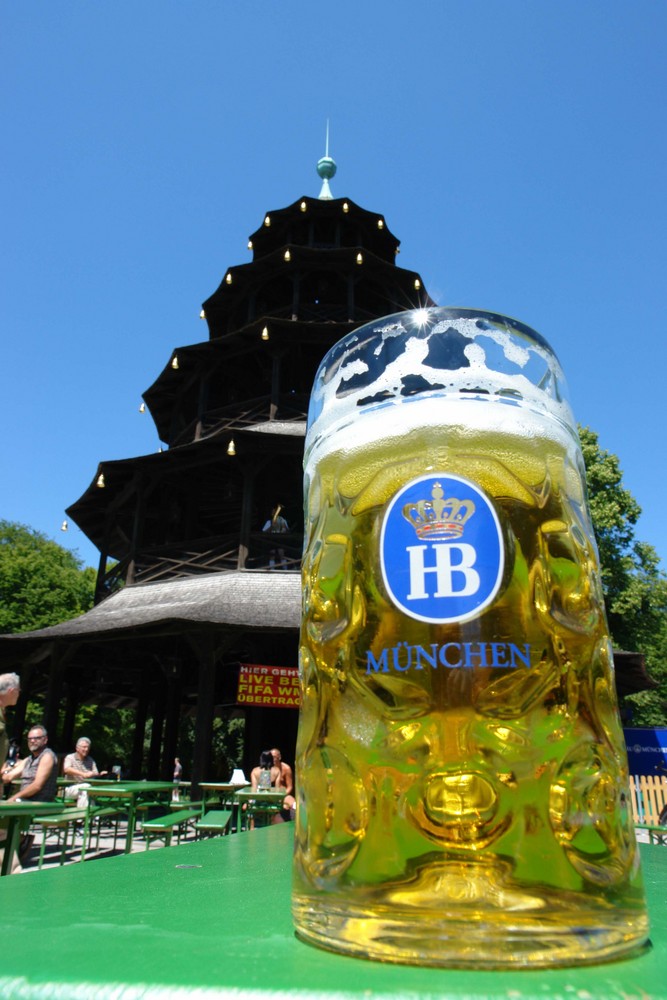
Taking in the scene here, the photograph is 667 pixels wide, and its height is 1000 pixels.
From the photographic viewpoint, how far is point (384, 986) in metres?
0.41

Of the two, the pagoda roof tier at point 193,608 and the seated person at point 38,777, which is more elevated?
the pagoda roof tier at point 193,608

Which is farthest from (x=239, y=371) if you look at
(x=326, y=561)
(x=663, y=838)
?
(x=326, y=561)

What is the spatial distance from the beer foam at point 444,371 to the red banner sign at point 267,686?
10.4 meters

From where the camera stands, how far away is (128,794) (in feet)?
24.0

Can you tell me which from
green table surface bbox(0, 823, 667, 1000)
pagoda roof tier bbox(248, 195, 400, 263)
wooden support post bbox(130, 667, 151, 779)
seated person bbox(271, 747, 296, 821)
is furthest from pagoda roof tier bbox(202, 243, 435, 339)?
green table surface bbox(0, 823, 667, 1000)

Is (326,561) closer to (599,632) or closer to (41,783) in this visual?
(599,632)

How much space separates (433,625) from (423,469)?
0.19 m

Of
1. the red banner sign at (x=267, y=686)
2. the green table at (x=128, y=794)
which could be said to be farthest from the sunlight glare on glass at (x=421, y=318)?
the red banner sign at (x=267, y=686)

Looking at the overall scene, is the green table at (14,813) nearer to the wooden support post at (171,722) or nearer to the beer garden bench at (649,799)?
the beer garden bench at (649,799)

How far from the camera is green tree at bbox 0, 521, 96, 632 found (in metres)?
27.5

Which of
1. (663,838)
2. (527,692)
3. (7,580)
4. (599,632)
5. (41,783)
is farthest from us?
(7,580)

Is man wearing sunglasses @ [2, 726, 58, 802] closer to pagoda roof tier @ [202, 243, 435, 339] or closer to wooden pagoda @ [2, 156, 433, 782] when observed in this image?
wooden pagoda @ [2, 156, 433, 782]

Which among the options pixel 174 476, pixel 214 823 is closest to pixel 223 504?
pixel 174 476

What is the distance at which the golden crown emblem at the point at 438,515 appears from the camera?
0.68m
